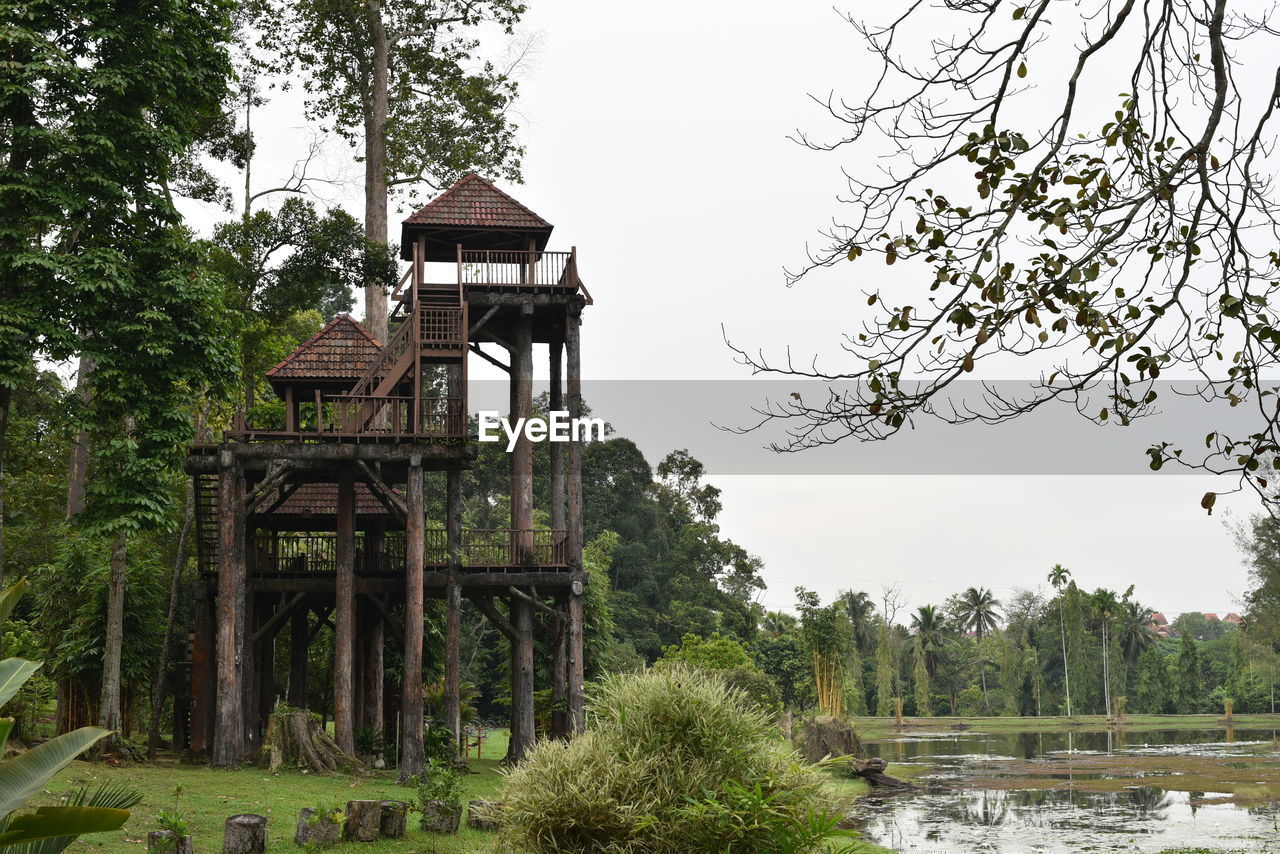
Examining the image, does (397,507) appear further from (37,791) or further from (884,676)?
(884,676)

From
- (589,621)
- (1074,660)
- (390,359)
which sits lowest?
(1074,660)

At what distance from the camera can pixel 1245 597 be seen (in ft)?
186

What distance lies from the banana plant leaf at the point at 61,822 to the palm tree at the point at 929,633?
73.1 m

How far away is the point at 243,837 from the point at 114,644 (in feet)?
33.9

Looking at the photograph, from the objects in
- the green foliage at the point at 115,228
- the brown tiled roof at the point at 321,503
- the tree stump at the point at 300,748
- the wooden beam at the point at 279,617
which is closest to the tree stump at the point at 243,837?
the green foliage at the point at 115,228

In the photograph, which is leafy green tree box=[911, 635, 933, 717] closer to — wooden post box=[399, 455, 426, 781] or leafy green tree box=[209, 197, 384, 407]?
leafy green tree box=[209, 197, 384, 407]

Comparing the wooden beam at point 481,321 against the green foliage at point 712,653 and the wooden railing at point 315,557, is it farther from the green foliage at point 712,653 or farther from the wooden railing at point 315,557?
the green foliage at point 712,653

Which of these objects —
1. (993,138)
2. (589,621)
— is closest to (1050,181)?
(993,138)

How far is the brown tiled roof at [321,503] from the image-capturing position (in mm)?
24484

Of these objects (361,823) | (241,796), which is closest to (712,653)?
(241,796)

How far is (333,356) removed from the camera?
75.2 ft

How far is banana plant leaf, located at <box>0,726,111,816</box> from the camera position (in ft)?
19.3

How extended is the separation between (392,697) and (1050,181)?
2487 centimetres

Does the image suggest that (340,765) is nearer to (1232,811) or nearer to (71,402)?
(71,402)
